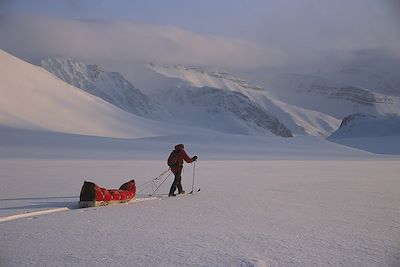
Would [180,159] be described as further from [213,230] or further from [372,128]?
[372,128]

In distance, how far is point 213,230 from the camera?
7.70 m

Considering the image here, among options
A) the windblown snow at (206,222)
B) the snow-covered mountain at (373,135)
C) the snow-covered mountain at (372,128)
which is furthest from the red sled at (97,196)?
the snow-covered mountain at (372,128)

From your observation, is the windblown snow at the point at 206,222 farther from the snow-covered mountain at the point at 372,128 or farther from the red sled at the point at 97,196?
the snow-covered mountain at the point at 372,128

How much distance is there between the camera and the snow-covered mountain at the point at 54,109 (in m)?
64.1

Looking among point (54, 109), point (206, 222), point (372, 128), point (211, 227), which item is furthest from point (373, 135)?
point (211, 227)

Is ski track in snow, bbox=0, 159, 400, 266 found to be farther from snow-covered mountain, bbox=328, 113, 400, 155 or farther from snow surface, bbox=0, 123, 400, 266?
snow-covered mountain, bbox=328, 113, 400, 155

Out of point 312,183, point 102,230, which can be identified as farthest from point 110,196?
point 312,183

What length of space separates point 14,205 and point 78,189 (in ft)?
9.33

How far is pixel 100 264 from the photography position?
579 centimetres

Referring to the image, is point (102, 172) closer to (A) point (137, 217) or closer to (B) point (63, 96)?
(A) point (137, 217)

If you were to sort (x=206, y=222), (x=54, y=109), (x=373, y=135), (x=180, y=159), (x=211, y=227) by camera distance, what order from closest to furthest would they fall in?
(x=211, y=227)
(x=206, y=222)
(x=180, y=159)
(x=54, y=109)
(x=373, y=135)

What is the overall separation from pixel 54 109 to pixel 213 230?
228 ft

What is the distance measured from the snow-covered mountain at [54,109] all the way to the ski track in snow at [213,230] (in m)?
47.7

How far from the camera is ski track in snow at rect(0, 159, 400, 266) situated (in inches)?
241
